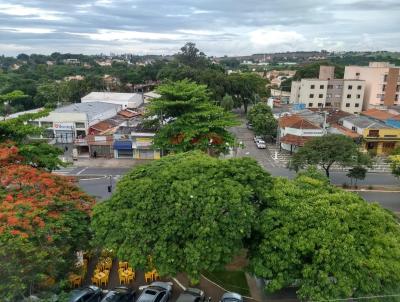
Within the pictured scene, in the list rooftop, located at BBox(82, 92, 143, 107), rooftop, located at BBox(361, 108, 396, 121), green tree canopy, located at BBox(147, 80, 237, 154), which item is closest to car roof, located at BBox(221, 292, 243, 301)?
green tree canopy, located at BBox(147, 80, 237, 154)

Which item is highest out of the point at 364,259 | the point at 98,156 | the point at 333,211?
the point at 333,211

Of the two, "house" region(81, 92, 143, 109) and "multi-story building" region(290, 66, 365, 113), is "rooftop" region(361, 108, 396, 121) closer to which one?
"multi-story building" region(290, 66, 365, 113)

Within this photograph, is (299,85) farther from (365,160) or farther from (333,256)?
(333,256)

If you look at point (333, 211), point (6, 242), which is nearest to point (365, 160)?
point (333, 211)

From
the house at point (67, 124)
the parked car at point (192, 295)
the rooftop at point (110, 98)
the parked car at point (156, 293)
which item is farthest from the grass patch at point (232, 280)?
the rooftop at point (110, 98)

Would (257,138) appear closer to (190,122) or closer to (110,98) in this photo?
(190,122)

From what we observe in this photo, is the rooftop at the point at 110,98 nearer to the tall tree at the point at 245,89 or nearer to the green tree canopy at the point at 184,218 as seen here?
the tall tree at the point at 245,89

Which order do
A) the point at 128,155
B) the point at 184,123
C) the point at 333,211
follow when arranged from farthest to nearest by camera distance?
1. the point at 128,155
2. the point at 184,123
3. the point at 333,211
